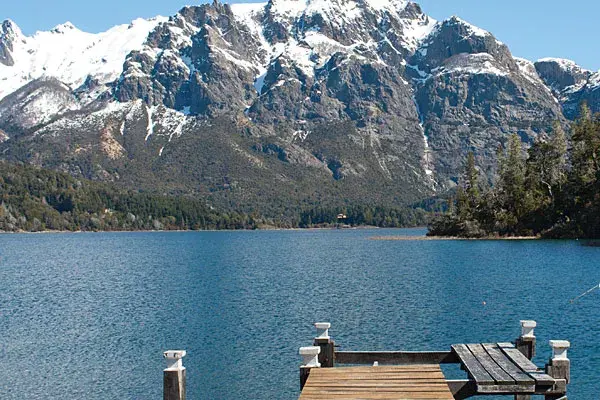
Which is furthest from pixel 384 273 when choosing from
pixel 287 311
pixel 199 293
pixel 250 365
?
pixel 250 365

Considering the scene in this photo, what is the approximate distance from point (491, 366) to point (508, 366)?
0.50m

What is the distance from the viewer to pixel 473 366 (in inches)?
891

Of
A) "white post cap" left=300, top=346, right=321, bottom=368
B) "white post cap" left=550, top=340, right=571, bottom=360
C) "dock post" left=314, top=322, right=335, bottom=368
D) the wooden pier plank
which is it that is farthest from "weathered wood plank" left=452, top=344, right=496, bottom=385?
"white post cap" left=300, top=346, right=321, bottom=368

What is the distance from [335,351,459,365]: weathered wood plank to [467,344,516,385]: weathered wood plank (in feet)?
3.06

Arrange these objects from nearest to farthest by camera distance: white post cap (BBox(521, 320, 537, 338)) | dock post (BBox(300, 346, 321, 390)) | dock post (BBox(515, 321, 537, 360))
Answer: dock post (BBox(300, 346, 321, 390)) < white post cap (BBox(521, 320, 537, 338)) < dock post (BBox(515, 321, 537, 360))

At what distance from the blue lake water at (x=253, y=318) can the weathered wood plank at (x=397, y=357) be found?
7515 millimetres

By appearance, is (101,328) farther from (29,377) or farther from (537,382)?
(537,382)

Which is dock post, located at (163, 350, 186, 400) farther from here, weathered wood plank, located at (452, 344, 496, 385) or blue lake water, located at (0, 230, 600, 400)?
blue lake water, located at (0, 230, 600, 400)

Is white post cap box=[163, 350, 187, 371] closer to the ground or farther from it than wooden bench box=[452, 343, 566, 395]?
farther from it

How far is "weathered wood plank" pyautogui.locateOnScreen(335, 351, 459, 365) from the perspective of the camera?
25109 millimetres

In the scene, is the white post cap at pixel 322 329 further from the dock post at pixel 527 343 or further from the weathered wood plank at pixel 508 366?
the dock post at pixel 527 343

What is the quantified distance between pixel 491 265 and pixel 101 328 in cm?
5997

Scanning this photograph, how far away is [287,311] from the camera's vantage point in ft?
187

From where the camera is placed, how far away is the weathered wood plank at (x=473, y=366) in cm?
2090
